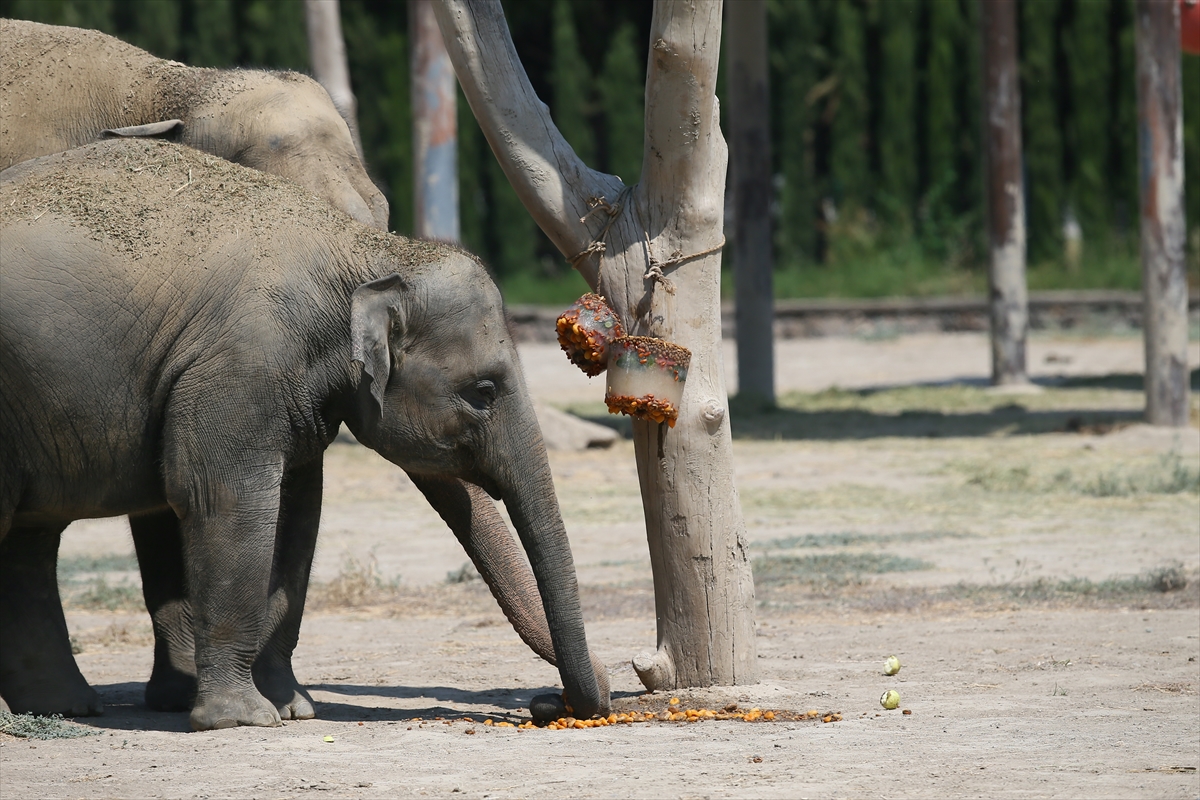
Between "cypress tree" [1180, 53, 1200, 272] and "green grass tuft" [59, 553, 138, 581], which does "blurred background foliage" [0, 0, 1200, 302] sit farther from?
"green grass tuft" [59, 553, 138, 581]

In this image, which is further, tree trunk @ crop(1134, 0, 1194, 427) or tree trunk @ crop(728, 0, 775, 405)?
tree trunk @ crop(728, 0, 775, 405)

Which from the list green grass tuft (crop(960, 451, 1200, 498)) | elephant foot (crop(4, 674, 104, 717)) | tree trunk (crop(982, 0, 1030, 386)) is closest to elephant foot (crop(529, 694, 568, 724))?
elephant foot (crop(4, 674, 104, 717))

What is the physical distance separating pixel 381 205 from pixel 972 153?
17757mm

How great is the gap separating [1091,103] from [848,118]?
3.18m

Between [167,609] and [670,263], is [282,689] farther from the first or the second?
A: [670,263]

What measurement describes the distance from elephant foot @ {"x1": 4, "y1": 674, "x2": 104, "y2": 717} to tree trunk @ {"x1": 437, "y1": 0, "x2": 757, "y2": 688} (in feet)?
6.68

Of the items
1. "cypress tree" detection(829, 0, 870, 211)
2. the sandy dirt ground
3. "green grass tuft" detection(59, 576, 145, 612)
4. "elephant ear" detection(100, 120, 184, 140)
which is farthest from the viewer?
"cypress tree" detection(829, 0, 870, 211)

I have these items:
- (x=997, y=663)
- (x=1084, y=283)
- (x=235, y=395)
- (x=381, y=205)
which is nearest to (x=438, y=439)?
(x=235, y=395)

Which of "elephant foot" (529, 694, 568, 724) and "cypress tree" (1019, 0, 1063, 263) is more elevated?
"cypress tree" (1019, 0, 1063, 263)

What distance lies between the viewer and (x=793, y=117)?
23.7 m

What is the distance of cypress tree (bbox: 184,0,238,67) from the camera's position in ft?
79.1

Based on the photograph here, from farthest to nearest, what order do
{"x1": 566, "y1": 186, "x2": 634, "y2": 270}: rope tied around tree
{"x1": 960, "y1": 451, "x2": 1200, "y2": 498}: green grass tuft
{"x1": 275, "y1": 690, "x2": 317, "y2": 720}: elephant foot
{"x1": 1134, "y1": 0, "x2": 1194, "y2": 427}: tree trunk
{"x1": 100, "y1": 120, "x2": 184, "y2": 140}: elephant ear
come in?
{"x1": 1134, "y1": 0, "x2": 1194, "y2": 427}: tree trunk < {"x1": 960, "y1": 451, "x2": 1200, "y2": 498}: green grass tuft < {"x1": 100, "y1": 120, "x2": 184, "y2": 140}: elephant ear < {"x1": 275, "y1": 690, "x2": 317, "y2": 720}: elephant foot < {"x1": 566, "y1": 186, "x2": 634, "y2": 270}: rope tied around tree

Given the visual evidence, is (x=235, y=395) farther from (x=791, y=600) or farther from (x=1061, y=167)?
(x=1061, y=167)

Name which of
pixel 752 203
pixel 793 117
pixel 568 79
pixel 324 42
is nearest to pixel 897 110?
pixel 793 117
